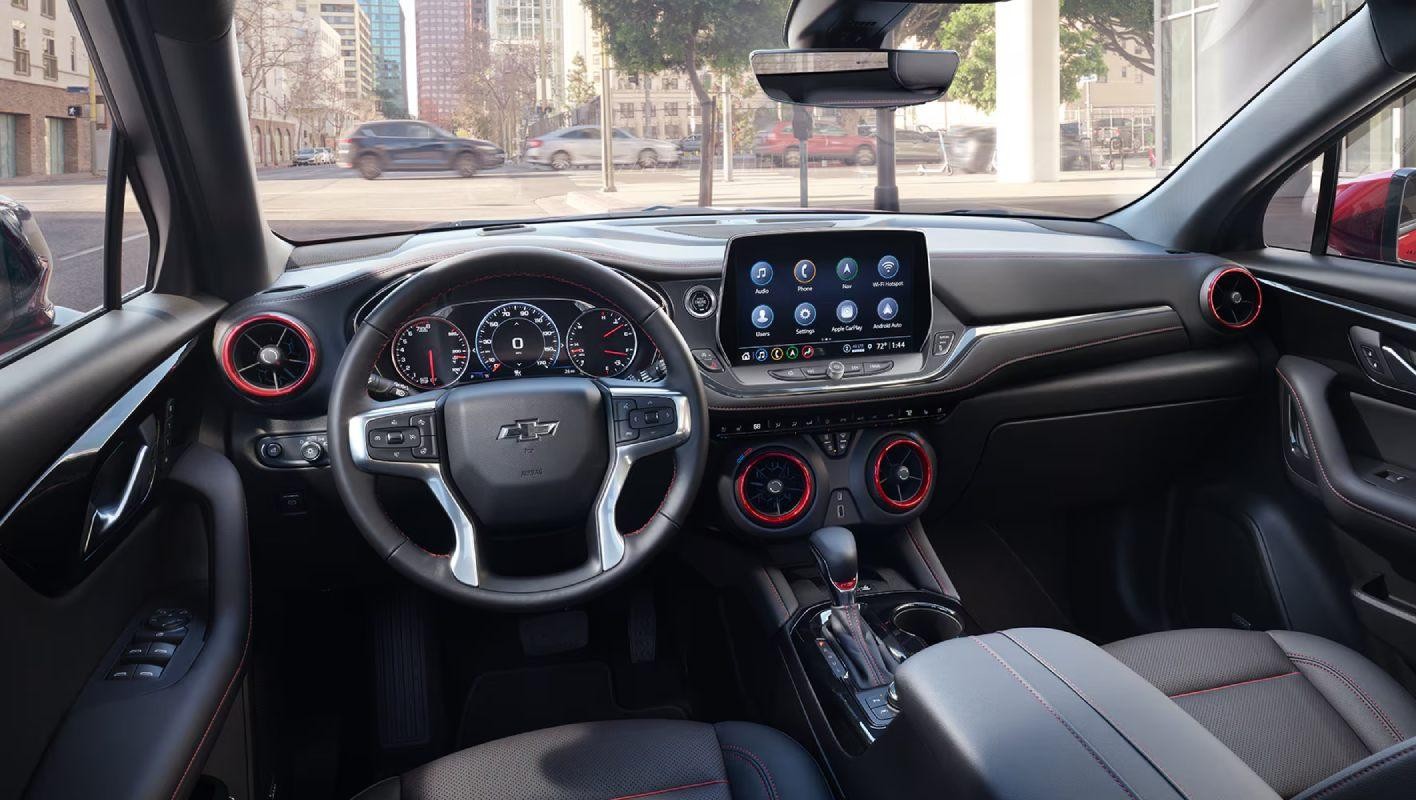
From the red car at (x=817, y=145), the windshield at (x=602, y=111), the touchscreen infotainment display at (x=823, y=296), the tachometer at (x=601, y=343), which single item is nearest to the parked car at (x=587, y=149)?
the windshield at (x=602, y=111)

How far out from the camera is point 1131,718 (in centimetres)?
A: 114

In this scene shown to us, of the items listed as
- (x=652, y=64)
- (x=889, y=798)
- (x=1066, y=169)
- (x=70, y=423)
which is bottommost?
(x=889, y=798)

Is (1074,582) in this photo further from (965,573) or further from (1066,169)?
(1066,169)

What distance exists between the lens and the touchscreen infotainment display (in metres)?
2.78

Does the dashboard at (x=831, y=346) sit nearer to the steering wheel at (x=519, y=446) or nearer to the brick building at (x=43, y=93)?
the steering wheel at (x=519, y=446)

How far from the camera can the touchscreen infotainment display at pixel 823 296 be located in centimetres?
278

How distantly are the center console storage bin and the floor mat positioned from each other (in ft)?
5.78

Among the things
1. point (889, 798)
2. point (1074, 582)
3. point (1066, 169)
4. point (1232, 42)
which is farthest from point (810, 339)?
point (1232, 42)

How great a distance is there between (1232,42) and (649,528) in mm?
3170

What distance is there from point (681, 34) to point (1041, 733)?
208 centimetres

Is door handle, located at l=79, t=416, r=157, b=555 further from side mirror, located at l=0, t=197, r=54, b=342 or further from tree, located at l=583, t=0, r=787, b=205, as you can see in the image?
tree, located at l=583, t=0, r=787, b=205

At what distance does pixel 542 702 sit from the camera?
3.05m

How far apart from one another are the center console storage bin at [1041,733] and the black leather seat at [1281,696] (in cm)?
88

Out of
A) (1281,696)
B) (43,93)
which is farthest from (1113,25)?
(43,93)
